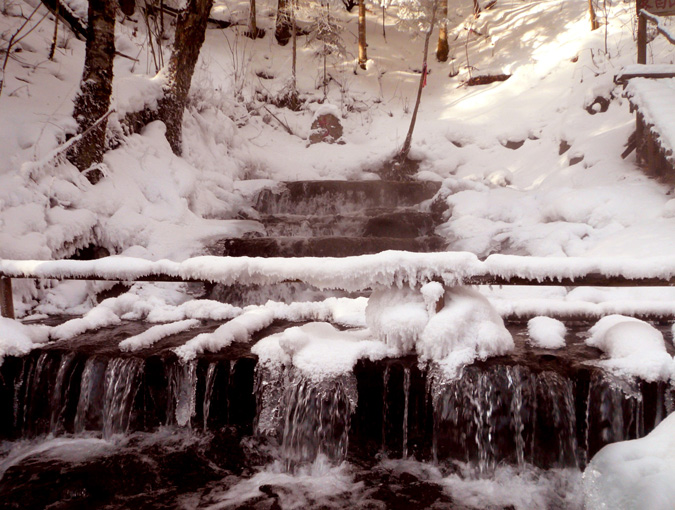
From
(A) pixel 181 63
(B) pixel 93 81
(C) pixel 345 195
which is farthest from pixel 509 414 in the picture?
(A) pixel 181 63

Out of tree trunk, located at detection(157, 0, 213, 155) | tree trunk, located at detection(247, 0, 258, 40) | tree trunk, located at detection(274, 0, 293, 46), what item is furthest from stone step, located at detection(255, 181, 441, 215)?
tree trunk, located at detection(274, 0, 293, 46)

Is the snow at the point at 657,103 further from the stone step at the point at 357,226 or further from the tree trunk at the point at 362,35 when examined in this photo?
the tree trunk at the point at 362,35

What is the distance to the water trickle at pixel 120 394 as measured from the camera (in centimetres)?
311

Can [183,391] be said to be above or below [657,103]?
below

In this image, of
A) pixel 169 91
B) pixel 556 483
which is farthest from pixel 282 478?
pixel 169 91

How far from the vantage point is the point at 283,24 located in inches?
640

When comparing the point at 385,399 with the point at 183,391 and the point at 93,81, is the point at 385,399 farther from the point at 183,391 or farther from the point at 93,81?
the point at 93,81

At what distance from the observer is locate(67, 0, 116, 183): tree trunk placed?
5.86 metres

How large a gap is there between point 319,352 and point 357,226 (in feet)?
16.9

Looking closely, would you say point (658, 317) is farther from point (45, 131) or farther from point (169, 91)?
point (169, 91)

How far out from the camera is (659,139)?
5848 mm

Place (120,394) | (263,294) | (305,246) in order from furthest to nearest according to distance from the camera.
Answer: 1. (305,246)
2. (263,294)
3. (120,394)

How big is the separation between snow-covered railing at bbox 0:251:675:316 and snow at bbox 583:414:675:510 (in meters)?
1.26

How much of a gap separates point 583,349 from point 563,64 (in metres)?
11.9
